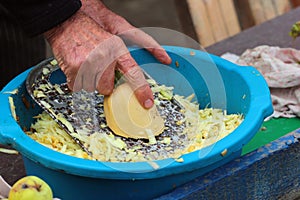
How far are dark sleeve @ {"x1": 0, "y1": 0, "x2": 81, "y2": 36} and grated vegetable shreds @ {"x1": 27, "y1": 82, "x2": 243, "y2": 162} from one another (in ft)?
0.79

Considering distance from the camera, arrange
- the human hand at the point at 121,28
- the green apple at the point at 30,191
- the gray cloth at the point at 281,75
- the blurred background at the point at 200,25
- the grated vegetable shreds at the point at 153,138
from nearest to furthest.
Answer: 1. the green apple at the point at 30,191
2. the grated vegetable shreds at the point at 153,138
3. the human hand at the point at 121,28
4. the gray cloth at the point at 281,75
5. the blurred background at the point at 200,25

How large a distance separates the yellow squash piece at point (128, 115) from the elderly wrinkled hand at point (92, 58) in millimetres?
16

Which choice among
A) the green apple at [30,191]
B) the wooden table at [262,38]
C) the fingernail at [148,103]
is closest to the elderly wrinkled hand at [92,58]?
the fingernail at [148,103]

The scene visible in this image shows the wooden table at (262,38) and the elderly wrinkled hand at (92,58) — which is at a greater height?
the elderly wrinkled hand at (92,58)

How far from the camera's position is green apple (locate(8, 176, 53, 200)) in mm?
974

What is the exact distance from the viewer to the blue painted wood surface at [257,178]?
125 cm

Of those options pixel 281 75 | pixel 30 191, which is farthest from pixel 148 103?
pixel 281 75

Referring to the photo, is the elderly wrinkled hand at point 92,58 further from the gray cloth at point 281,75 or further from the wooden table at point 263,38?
the wooden table at point 263,38

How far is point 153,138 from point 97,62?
21 centimetres

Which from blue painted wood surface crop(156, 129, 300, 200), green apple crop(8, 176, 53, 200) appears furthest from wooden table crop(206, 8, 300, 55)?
green apple crop(8, 176, 53, 200)

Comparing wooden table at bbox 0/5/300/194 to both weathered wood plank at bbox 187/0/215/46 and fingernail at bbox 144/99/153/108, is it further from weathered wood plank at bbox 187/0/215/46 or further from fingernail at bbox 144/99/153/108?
fingernail at bbox 144/99/153/108

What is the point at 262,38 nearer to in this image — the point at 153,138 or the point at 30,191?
the point at 153,138

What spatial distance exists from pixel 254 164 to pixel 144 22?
2862 millimetres

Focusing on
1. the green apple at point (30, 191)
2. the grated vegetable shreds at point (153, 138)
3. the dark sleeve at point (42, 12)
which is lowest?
the grated vegetable shreds at point (153, 138)
